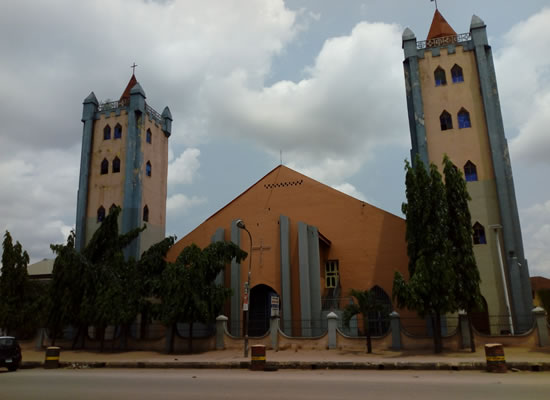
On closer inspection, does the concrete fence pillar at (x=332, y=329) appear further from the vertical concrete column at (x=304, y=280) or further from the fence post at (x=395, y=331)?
the vertical concrete column at (x=304, y=280)

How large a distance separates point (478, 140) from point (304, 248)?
1174 cm

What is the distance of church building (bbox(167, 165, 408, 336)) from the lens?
79.9 feet

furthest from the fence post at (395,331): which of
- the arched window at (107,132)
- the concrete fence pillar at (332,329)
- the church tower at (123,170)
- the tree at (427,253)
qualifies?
the arched window at (107,132)

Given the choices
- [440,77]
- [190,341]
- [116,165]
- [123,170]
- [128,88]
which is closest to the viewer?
[190,341]

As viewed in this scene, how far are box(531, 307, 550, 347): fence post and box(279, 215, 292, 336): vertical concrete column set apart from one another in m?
11.6

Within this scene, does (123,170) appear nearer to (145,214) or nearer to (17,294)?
(145,214)

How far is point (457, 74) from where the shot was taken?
27062 mm

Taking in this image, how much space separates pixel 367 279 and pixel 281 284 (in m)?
5.03

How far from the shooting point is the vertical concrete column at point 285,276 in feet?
78.4

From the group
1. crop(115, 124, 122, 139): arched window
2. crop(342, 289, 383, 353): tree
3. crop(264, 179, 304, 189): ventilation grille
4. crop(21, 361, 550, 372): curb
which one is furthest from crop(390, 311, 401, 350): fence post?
crop(115, 124, 122, 139): arched window

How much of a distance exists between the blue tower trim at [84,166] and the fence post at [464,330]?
2344 centimetres

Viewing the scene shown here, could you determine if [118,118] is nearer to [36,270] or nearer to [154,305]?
[154,305]

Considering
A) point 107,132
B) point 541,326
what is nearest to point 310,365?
point 541,326

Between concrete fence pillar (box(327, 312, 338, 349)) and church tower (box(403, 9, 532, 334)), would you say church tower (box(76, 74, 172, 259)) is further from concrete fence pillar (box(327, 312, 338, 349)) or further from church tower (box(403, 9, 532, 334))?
church tower (box(403, 9, 532, 334))
